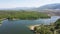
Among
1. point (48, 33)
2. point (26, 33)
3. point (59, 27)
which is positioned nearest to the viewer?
point (48, 33)

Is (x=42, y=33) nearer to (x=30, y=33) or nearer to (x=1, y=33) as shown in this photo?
(x=30, y=33)

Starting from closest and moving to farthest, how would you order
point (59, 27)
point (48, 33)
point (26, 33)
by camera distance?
point (48, 33)
point (26, 33)
point (59, 27)

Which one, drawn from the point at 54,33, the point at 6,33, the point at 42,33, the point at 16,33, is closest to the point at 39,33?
the point at 42,33

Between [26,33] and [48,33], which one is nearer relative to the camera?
[48,33]

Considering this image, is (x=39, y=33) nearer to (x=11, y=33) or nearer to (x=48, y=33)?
(x=48, y=33)

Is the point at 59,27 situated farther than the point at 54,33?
Yes

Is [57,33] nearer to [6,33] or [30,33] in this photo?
[30,33]

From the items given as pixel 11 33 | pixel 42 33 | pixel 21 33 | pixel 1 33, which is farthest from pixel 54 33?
pixel 1 33
